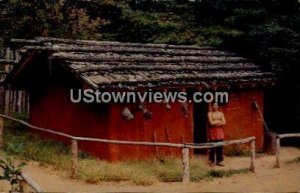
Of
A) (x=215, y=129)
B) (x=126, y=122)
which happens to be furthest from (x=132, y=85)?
(x=215, y=129)

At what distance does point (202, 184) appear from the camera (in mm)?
11586

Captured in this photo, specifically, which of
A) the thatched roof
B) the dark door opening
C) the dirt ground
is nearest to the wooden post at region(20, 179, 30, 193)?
the dirt ground

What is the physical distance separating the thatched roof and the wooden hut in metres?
0.03

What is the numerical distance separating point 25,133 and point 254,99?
328 inches

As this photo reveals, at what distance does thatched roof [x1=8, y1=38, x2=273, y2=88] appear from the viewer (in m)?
13.2

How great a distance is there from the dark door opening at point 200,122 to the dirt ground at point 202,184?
11.0 feet

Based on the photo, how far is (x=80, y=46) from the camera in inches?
591

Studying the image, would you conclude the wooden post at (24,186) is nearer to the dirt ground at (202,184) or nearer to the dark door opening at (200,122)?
the dirt ground at (202,184)

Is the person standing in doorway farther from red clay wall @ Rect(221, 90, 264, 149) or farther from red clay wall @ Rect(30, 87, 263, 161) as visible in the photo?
red clay wall @ Rect(221, 90, 264, 149)

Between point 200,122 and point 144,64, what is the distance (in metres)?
3.75

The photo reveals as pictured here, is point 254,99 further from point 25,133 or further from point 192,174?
point 25,133

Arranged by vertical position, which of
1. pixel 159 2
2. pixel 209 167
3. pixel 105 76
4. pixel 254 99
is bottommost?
pixel 209 167

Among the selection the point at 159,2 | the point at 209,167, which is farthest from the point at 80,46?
the point at 159,2

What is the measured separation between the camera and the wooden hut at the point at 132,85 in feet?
44.0
